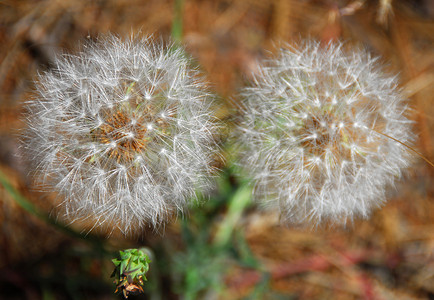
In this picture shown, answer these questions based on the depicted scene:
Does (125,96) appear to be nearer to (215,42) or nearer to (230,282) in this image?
(215,42)

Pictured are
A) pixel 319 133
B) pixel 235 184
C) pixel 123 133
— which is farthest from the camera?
pixel 235 184

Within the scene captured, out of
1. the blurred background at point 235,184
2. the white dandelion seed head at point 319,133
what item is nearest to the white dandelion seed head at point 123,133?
the white dandelion seed head at point 319,133

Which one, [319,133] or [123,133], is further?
[319,133]

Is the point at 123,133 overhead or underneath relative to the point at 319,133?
underneath

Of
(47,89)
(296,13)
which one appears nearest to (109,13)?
(47,89)

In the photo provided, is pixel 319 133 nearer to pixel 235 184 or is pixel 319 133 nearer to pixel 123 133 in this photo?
pixel 235 184

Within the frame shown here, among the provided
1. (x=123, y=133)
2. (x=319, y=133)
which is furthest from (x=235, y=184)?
(x=123, y=133)

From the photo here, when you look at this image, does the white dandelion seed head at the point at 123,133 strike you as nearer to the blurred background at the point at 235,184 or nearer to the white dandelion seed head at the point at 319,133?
the white dandelion seed head at the point at 319,133
